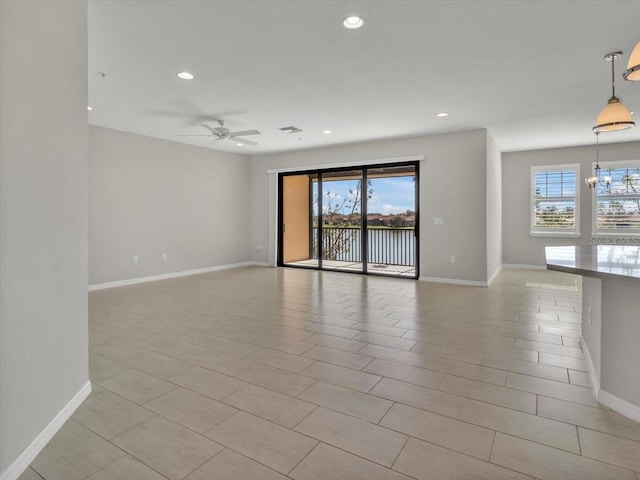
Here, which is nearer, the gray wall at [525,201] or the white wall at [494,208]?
the white wall at [494,208]

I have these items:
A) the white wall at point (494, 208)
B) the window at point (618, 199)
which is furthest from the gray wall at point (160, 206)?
the window at point (618, 199)

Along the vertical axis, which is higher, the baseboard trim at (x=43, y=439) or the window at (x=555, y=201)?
the window at (x=555, y=201)

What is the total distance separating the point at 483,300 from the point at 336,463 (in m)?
4.11

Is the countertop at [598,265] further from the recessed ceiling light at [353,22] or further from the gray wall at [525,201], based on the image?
the gray wall at [525,201]

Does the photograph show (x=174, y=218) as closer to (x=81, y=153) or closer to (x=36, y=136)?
(x=81, y=153)

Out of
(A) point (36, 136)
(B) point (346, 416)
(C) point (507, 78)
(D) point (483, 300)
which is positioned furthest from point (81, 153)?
(D) point (483, 300)

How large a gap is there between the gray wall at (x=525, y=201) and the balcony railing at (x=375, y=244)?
2315mm

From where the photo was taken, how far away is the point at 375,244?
878 cm

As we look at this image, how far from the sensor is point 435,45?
10.6 feet

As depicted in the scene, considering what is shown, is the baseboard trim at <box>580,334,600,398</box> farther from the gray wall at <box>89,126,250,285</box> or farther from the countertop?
the gray wall at <box>89,126,250,285</box>

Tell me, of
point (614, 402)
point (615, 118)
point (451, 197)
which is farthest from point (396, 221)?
point (614, 402)

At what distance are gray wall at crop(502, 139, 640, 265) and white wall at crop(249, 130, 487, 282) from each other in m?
2.78

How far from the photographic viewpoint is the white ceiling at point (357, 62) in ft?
9.00

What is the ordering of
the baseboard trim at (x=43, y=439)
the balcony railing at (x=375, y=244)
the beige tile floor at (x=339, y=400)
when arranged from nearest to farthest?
1. the baseboard trim at (x=43, y=439)
2. the beige tile floor at (x=339, y=400)
3. the balcony railing at (x=375, y=244)
